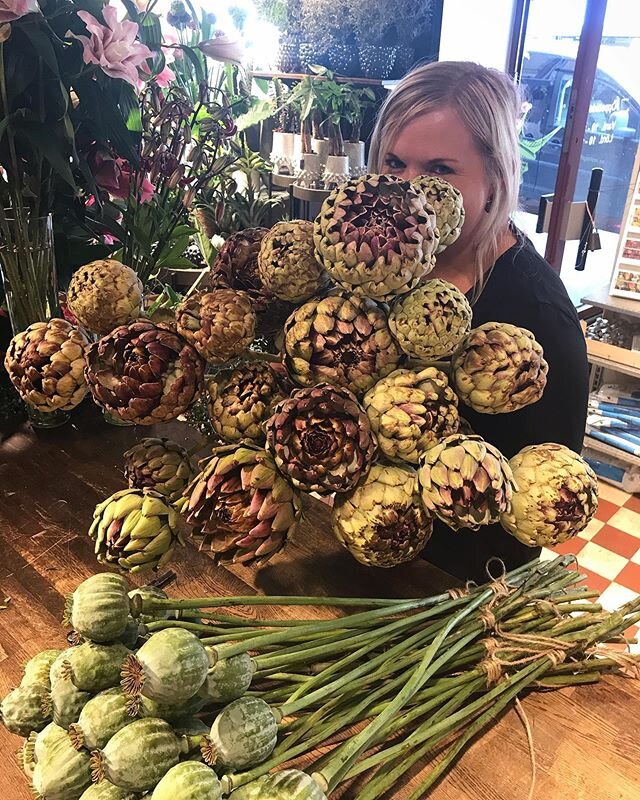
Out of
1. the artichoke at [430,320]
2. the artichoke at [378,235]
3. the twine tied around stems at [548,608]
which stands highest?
the artichoke at [378,235]

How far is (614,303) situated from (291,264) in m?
2.22

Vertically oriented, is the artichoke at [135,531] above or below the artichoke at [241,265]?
below

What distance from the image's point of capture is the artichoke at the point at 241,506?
67cm

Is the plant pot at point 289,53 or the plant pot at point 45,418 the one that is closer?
A: the plant pot at point 45,418

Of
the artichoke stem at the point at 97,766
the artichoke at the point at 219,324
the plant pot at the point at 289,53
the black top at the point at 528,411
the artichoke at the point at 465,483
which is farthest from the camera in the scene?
the plant pot at the point at 289,53

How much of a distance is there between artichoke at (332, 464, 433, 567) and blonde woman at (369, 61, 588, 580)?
0.31 metres

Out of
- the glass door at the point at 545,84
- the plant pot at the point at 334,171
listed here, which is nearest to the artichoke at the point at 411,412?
the plant pot at the point at 334,171

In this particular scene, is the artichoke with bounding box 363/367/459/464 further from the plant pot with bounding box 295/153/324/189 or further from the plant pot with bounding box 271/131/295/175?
the plant pot with bounding box 271/131/295/175

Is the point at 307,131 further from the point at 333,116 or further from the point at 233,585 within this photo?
the point at 233,585

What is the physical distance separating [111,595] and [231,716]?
0.47 ft

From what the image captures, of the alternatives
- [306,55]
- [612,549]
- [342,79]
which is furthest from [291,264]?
[306,55]

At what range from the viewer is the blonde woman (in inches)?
39.2

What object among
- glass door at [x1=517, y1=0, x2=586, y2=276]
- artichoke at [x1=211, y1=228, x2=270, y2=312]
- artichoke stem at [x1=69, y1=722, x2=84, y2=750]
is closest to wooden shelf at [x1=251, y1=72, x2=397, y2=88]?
glass door at [x1=517, y1=0, x2=586, y2=276]

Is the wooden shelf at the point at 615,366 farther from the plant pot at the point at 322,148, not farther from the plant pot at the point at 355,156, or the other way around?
the plant pot at the point at 322,148
